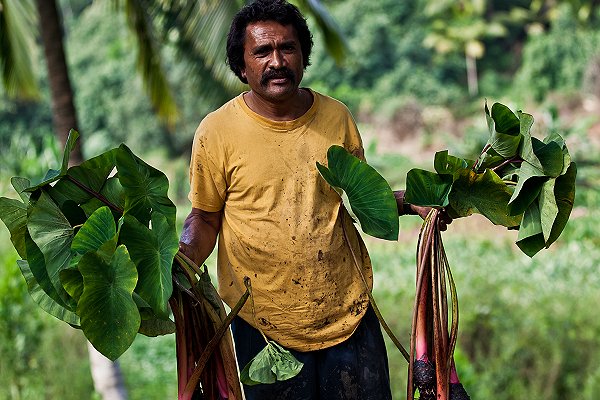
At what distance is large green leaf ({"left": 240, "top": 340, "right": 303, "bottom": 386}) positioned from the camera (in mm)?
2178

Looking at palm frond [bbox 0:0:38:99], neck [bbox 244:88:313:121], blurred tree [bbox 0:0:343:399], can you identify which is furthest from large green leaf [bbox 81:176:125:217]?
palm frond [bbox 0:0:38:99]

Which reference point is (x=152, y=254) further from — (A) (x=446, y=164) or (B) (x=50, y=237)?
(A) (x=446, y=164)

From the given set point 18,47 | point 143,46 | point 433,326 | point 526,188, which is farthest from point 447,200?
point 18,47

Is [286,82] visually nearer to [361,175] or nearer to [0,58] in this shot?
[361,175]

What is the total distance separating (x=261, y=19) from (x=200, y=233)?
0.57 meters

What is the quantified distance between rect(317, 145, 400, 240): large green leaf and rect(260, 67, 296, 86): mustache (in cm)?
21

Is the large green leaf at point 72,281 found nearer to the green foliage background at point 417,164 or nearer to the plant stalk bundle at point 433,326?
the plant stalk bundle at point 433,326

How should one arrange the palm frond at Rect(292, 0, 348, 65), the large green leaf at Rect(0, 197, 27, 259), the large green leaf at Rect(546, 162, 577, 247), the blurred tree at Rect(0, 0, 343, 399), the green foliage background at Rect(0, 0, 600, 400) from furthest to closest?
the green foliage background at Rect(0, 0, 600, 400)
the palm frond at Rect(292, 0, 348, 65)
the blurred tree at Rect(0, 0, 343, 399)
the large green leaf at Rect(546, 162, 577, 247)
the large green leaf at Rect(0, 197, 27, 259)

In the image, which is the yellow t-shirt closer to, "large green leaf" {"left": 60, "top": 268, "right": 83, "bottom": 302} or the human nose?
the human nose

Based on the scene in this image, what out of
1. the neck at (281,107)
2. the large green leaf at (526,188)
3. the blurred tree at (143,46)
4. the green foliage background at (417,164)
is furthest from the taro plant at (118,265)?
the green foliage background at (417,164)

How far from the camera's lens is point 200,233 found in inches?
93.8

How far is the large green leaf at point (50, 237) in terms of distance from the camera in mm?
2053

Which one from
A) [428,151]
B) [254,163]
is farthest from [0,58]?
[428,151]

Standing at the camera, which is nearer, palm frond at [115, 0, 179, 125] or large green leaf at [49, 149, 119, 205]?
large green leaf at [49, 149, 119, 205]
